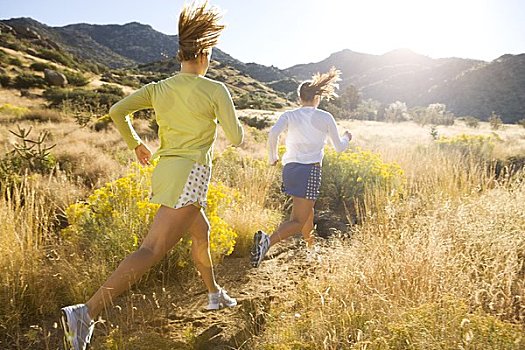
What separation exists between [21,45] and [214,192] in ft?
136

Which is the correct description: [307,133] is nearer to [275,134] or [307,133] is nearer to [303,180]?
[275,134]

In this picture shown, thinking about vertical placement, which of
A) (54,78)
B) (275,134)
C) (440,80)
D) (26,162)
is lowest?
(26,162)

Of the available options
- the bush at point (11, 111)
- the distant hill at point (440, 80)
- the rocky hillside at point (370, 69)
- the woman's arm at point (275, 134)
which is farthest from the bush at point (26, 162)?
the distant hill at point (440, 80)

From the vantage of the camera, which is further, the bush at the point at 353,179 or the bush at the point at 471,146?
the bush at the point at 471,146

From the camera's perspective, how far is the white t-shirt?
11.8ft

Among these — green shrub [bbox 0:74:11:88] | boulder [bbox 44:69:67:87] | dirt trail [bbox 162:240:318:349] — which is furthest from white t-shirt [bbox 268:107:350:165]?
boulder [bbox 44:69:67:87]

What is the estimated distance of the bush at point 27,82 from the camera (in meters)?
25.0

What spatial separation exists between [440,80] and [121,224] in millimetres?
90928

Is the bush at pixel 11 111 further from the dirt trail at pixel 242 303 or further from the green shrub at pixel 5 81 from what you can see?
the dirt trail at pixel 242 303

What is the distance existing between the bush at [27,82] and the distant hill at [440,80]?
52443 millimetres

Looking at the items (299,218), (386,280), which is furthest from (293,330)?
(299,218)

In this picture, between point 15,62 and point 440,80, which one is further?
point 440,80

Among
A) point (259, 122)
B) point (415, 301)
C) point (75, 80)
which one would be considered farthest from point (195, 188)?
point (75, 80)

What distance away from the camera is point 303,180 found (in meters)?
3.57
